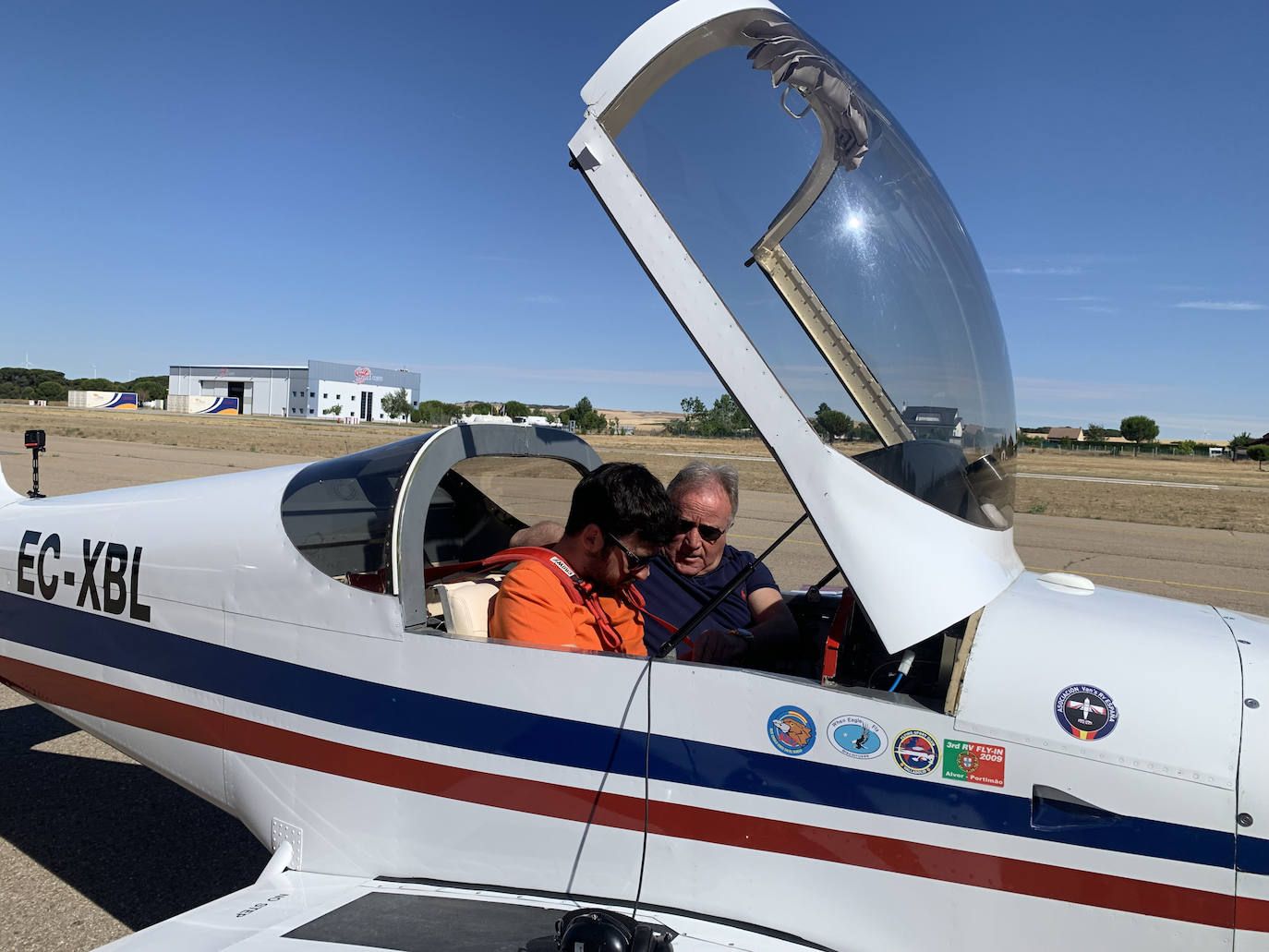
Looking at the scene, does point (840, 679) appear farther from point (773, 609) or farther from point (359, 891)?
point (359, 891)

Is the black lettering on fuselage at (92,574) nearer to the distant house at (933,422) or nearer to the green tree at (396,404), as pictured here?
the distant house at (933,422)

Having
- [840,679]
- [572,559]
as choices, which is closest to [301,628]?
[572,559]

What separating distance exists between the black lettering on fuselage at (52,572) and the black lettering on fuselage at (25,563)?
46 millimetres

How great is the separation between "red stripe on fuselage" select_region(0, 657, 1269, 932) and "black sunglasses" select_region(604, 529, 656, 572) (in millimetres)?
597

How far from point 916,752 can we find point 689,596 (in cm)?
131

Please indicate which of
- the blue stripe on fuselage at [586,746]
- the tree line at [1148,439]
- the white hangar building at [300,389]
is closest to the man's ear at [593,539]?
the blue stripe on fuselage at [586,746]

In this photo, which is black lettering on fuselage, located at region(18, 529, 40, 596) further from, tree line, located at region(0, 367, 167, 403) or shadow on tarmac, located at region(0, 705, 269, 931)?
tree line, located at region(0, 367, 167, 403)

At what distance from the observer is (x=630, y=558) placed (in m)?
2.23

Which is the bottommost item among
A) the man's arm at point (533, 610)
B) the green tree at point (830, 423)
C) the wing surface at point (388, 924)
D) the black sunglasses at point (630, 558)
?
the wing surface at point (388, 924)

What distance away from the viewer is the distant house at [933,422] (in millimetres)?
2039

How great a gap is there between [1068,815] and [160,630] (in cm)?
257

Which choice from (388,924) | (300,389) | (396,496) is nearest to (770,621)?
(396,496)

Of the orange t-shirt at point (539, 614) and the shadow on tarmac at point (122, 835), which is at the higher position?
the orange t-shirt at point (539, 614)

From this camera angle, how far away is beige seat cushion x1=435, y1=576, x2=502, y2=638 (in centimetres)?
230
